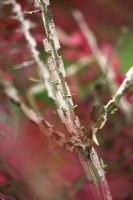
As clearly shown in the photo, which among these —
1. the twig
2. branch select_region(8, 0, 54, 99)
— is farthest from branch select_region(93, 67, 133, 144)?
branch select_region(8, 0, 54, 99)

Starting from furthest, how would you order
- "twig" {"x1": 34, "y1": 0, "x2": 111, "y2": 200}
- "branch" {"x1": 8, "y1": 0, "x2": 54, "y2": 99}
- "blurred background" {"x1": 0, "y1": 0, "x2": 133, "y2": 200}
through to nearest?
1. "blurred background" {"x1": 0, "y1": 0, "x2": 133, "y2": 200}
2. "branch" {"x1": 8, "y1": 0, "x2": 54, "y2": 99}
3. "twig" {"x1": 34, "y1": 0, "x2": 111, "y2": 200}

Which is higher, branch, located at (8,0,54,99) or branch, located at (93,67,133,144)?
branch, located at (8,0,54,99)

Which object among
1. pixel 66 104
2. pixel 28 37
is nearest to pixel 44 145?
pixel 28 37

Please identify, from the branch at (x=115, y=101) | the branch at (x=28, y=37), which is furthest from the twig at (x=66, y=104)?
the branch at (x=28, y=37)

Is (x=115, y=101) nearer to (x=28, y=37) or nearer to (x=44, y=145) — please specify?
(x=28, y=37)

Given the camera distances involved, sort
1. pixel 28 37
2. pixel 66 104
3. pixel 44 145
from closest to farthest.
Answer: pixel 66 104
pixel 28 37
pixel 44 145

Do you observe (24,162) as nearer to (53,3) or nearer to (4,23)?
(4,23)

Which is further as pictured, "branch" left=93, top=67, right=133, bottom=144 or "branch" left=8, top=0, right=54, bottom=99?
"branch" left=8, top=0, right=54, bottom=99

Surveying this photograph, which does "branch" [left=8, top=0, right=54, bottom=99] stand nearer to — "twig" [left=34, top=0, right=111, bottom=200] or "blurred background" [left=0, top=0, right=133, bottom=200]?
"blurred background" [left=0, top=0, right=133, bottom=200]

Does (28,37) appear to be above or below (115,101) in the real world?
above

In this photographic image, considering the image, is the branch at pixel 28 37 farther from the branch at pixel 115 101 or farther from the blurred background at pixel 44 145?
the branch at pixel 115 101

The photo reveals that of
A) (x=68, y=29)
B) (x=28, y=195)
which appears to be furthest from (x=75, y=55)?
(x=28, y=195)
